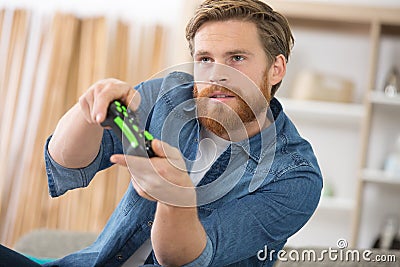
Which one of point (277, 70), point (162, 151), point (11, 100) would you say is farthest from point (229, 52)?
point (11, 100)

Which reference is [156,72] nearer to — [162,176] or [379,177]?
[379,177]

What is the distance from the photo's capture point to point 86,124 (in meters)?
1.05

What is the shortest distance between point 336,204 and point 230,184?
2.14m

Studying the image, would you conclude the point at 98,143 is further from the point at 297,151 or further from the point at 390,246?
the point at 390,246

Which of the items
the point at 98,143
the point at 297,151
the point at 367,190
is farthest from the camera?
the point at 367,190

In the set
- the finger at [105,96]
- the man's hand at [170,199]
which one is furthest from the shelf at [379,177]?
the finger at [105,96]

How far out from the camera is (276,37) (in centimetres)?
122

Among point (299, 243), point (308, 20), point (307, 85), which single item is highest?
point (308, 20)

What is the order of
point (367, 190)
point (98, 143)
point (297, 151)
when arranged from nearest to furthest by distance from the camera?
point (98, 143) → point (297, 151) → point (367, 190)

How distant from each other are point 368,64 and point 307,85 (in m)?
0.35

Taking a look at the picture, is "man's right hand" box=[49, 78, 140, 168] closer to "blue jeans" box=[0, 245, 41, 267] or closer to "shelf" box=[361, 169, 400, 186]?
"blue jeans" box=[0, 245, 41, 267]

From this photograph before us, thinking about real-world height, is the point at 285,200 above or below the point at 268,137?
below

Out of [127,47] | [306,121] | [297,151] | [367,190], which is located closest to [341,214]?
[367,190]

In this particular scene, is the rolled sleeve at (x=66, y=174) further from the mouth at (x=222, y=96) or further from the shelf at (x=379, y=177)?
the shelf at (x=379, y=177)
